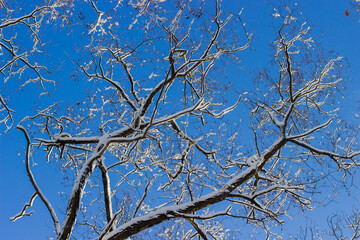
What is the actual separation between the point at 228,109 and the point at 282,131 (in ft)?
5.86

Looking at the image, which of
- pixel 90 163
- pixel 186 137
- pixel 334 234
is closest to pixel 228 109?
pixel 186 137

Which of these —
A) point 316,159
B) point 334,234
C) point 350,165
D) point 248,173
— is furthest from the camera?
point 334,234

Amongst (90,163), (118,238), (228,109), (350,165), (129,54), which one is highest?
(129,54)

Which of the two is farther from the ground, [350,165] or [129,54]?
[129,54]

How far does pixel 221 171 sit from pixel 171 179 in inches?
55.1

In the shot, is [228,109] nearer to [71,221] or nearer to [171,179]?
[171,179]

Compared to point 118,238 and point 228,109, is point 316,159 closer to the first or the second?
point 228,109

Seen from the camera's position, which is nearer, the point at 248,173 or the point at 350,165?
the point at 248,173

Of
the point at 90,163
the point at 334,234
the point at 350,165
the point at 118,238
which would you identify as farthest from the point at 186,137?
the point at 334,234

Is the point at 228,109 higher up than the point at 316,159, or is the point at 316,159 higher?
the point at 228,109

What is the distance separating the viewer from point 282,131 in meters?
7.77

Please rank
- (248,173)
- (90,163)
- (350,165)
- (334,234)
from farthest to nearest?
(334,234), (350,165), (248,173), (90,163)

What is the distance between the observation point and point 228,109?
9070 millimetres

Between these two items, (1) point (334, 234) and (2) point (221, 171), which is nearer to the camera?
(2) point (221, 171)
